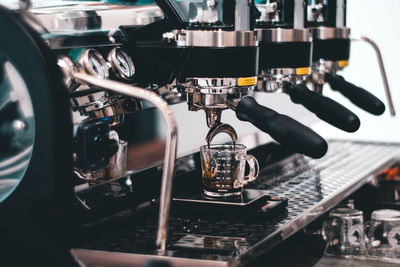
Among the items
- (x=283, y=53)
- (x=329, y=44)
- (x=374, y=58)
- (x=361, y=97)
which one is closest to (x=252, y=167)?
(x=283, y=53)

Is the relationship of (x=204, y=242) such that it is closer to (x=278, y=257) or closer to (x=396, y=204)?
(x=278, y=257)

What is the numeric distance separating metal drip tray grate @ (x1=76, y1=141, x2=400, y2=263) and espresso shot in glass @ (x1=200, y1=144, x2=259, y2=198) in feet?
0.19

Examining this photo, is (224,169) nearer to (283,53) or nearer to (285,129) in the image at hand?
(285,129)

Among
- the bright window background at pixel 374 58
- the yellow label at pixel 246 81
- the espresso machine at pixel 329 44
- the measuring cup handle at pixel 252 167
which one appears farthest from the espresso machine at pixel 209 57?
the bright window background at pixel 374 58

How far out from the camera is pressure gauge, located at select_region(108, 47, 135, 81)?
1.13 meters

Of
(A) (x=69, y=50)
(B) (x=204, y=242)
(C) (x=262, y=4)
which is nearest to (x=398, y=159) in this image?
(C) (x=262, y=4)

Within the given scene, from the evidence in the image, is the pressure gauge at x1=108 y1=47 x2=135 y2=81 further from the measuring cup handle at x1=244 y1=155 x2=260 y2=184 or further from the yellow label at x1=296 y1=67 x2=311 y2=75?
the yellow label at x1=296 y1=67 x2=311 y2=75

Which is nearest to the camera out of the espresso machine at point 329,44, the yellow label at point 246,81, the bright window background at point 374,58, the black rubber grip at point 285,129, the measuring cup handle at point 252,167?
the black rubber grip at point 285,129

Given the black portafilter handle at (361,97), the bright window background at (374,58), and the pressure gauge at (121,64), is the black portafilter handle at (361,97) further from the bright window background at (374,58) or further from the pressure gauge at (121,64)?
the bright window background at (374,58)

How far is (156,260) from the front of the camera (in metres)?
0.99

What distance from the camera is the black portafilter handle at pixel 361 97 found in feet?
4.92

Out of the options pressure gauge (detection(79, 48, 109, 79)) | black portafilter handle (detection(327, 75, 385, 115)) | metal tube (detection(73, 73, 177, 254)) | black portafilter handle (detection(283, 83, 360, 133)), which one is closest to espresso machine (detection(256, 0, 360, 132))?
black portafilter handle (detection(283, 83, 360, 133))

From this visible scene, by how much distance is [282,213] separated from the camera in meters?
1.26

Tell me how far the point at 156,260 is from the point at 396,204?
903mm
